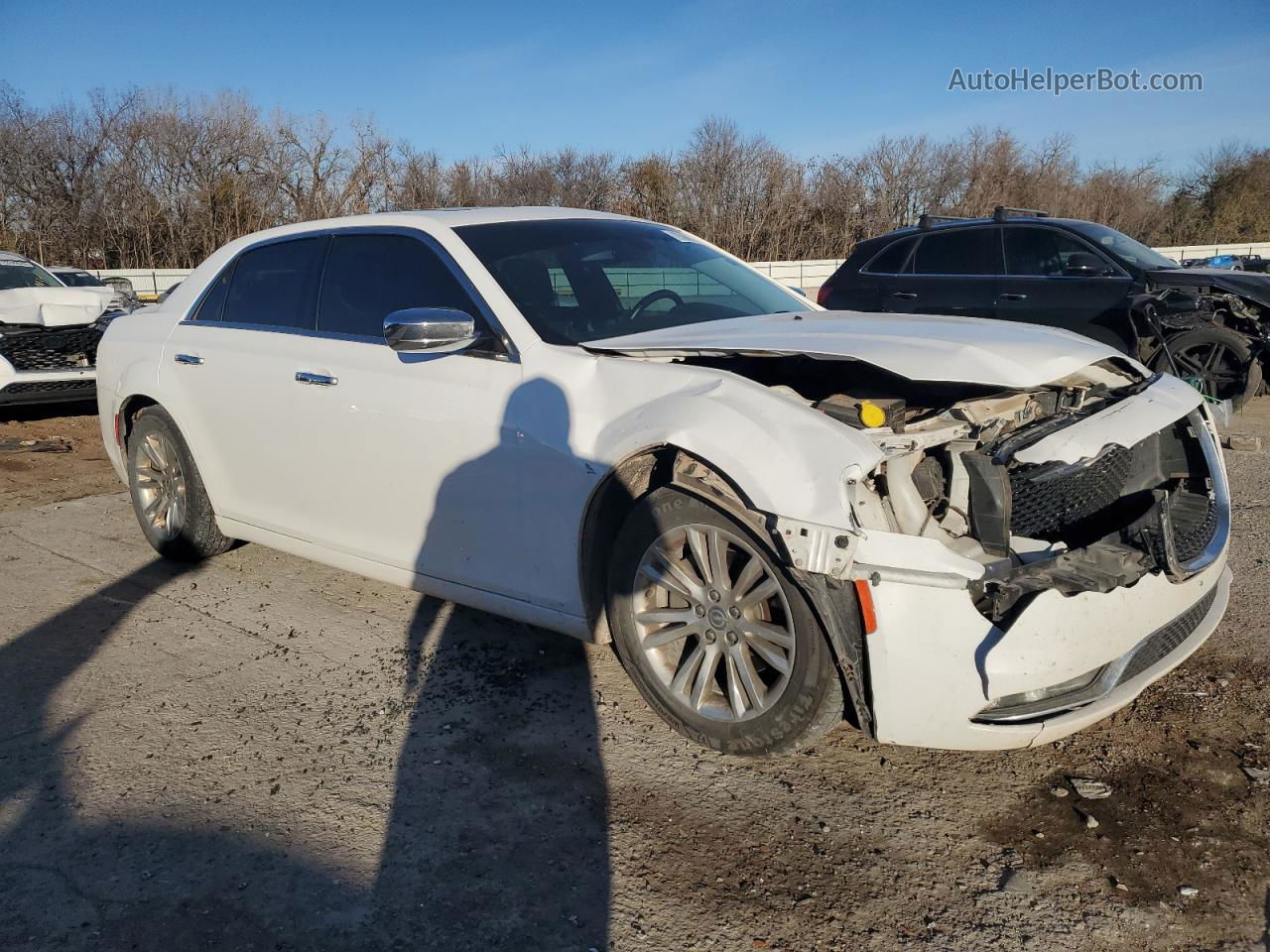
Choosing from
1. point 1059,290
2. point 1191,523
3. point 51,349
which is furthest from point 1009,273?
point 51,349

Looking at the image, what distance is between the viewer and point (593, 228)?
443 centimetres

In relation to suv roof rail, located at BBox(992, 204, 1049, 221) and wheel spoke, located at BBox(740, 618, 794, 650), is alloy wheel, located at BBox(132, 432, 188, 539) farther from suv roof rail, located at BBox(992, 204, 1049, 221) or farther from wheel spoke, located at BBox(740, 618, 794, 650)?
suv roof rail, located at BBox(992, 204, 1049, 221)

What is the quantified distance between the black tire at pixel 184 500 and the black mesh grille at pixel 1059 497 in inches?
149

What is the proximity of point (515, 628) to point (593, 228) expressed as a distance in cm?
179

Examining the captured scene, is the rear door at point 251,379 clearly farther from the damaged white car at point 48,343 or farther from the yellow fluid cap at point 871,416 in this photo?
the damaged white car at point 48,343

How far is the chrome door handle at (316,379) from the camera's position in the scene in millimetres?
4090

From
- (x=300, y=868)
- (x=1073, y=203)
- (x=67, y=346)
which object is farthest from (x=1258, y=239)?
(x=300, y=868)

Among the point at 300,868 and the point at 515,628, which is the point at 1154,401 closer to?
the point at 515,628

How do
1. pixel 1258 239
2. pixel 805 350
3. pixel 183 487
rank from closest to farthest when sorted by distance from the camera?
pixel 805 350, pixel 183 487, pixel 1258 239

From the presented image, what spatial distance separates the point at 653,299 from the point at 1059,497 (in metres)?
1.76

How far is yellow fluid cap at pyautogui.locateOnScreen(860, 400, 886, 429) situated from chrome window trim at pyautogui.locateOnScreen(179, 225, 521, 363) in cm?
124

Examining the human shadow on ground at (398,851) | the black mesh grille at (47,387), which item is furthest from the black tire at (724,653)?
the black mesh grille at (47,387)

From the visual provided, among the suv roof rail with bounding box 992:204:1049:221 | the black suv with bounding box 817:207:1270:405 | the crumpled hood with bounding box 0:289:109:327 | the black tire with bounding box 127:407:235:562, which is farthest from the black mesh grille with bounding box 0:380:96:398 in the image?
the suv roof rail with bounding box 992:204:1049:221

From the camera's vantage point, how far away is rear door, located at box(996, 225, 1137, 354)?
8555 mm
